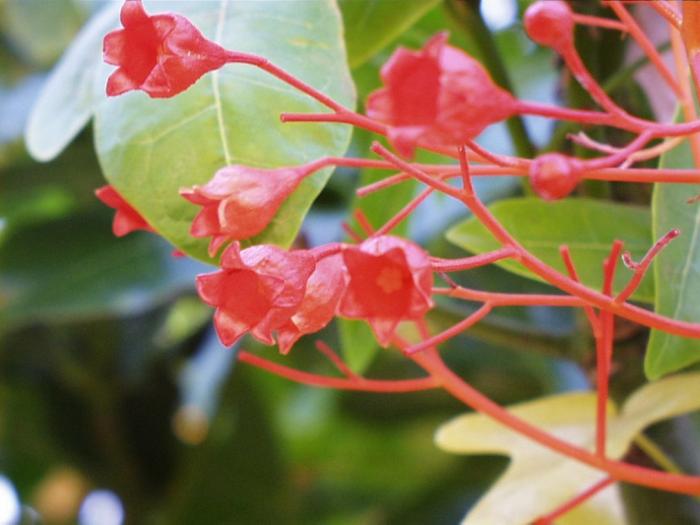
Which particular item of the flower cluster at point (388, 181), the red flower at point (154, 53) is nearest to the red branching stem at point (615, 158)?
the flower cluster at point (388, 181)

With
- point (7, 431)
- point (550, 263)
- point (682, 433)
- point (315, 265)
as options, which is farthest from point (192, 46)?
point (7, 431)

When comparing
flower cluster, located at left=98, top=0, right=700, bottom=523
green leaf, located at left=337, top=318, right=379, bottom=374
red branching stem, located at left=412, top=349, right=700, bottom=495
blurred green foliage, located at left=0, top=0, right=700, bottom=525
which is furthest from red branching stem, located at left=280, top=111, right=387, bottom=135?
blurred green foliage, located at left=0, top=0, right=700, bottom=525

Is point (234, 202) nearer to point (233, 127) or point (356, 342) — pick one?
point (233, 127)

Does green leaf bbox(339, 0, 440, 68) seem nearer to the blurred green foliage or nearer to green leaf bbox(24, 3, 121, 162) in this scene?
green leaf bbox(24, 3, 121, 162)

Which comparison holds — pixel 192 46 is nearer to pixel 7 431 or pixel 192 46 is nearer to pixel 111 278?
pixel 111 278

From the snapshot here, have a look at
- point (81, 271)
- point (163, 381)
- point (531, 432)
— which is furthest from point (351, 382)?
point (163, 381)

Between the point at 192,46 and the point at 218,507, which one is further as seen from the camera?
the point at 218,507
